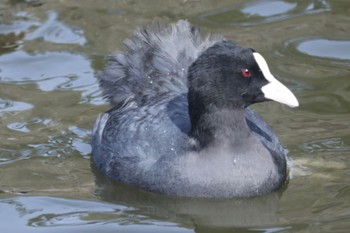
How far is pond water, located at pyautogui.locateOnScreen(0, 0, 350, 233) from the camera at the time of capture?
650 cm

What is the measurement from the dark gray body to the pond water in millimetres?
108

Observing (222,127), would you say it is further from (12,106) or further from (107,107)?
(12,106)

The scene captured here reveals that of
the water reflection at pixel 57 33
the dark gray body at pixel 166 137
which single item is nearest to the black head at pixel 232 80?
the dark gray body at pixel 166 137

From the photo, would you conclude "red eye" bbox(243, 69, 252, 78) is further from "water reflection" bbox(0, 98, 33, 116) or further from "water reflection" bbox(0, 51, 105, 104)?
"water reflection" bbox(0, 98, 33, 116)

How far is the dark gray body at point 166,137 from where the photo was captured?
6.63 m

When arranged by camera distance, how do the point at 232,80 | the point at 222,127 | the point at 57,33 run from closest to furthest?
1. the point at 232,80
2. the point at 222,127
3. the point at 57,33

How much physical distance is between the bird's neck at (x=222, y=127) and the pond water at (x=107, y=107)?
362 millimetres

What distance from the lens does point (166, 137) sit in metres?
6.89

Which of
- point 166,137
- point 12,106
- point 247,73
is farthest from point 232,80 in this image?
point 12,106

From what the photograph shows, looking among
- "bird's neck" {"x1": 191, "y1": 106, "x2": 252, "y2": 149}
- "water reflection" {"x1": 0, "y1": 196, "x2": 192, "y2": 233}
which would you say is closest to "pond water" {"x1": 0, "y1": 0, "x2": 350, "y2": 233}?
"water reflection" {"x1": 0, "y1": 196, "x2": 192, "y2": 233}

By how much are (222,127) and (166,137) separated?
1.36 ft

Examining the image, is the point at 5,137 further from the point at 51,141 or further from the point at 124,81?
the point at 124,81

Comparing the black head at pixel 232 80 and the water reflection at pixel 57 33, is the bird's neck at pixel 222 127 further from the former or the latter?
the water reflection at pixel 57 33

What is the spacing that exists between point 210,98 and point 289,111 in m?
1.48
